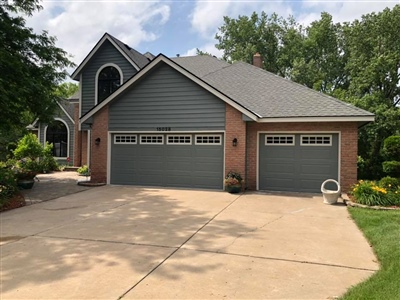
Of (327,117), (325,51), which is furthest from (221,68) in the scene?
(325,51)

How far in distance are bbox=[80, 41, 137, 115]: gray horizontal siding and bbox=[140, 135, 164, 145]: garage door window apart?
211 inches

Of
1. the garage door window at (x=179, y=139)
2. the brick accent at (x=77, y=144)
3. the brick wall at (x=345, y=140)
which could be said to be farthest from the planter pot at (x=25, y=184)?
the brick wall at (x=345, y=140)

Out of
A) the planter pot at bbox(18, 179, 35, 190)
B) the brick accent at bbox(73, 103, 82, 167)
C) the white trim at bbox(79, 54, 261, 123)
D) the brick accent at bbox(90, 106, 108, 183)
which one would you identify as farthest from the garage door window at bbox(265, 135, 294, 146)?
the brick accent at bbox(73, 103, 82, 167)

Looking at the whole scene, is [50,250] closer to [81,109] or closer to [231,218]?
[231,218]

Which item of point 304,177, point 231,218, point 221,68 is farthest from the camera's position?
point 221,68

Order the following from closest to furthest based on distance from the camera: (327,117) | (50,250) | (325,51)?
(50,250), (327,117), (325,51)

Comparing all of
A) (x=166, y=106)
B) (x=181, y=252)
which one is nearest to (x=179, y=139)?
(x=166, y=106)

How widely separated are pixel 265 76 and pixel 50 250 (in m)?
13.2

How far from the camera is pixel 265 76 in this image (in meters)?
15.4

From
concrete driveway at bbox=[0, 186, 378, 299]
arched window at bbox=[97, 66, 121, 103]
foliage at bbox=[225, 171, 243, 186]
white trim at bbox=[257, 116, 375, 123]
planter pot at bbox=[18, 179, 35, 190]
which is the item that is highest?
arched window at bbox=[97, 66, 121, 103]

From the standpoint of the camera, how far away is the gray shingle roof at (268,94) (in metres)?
11.3

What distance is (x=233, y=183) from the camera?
11242mm

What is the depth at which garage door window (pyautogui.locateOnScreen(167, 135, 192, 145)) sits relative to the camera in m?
12.7

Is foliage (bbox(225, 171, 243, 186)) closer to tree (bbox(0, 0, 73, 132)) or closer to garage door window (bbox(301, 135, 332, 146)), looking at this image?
garage door window (bbox(301, 135, 332, 146))
